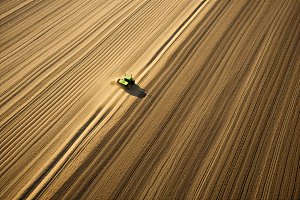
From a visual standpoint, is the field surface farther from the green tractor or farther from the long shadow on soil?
the green tractor

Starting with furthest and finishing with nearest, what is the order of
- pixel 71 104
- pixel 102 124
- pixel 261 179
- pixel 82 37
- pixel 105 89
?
pixel 82 37, pixel 105 89, pixel 71 104, pixel 102 124, pixel 261 179

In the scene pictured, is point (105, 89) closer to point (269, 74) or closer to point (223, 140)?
point (223, 140)

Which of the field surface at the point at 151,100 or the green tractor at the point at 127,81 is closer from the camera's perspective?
the field surface at the point at 151,100

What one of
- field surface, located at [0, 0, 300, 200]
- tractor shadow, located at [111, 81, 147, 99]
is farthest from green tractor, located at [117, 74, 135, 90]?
field surface, located at [0, 0, 300, 200]

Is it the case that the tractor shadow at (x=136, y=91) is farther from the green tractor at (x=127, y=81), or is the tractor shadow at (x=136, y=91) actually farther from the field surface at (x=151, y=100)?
the green tractor at (x=127, y=81)

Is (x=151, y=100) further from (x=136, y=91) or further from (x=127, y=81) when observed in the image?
(x=127, y=81)

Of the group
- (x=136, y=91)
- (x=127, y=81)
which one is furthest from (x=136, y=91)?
(x=127, y=81)

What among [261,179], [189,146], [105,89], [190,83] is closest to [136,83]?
[105,89]

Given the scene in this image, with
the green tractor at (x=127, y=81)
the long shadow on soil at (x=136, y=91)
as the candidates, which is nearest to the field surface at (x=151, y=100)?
the long shadow on soil at (x=136, y=91)
